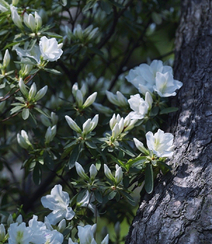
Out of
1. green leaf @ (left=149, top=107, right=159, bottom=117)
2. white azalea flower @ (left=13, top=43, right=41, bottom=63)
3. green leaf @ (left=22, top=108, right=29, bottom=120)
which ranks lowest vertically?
green leaf @ (left=149, top=107, right=159, bottom=117)

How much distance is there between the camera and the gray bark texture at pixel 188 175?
45.7 inches

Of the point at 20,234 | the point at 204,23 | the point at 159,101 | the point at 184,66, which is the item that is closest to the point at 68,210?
the point at 20,234

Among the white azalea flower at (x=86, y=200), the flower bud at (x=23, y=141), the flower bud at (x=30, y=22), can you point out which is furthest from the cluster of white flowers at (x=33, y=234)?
the flower bud at (x=30, y=22)

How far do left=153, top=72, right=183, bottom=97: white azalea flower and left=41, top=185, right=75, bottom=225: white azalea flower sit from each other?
1.89 ft

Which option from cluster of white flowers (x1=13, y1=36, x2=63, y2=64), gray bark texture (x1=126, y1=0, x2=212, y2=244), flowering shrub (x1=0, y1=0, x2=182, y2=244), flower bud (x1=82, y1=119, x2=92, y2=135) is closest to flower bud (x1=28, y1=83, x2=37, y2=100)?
flowering shrub (x1=0, y1=0, x2=182, y2=244)

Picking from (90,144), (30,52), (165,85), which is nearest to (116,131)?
(90,144)

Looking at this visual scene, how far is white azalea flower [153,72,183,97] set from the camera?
1.48 m

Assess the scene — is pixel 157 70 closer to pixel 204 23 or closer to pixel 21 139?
pixel 204 23

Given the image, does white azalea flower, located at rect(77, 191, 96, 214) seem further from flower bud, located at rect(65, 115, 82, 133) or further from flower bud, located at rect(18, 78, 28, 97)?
flower bud, located at rect(18, 78, 28, 97)

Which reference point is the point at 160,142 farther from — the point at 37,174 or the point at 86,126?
the point at 37,174

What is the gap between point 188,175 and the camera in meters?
1.29

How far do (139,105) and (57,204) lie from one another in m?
0.51

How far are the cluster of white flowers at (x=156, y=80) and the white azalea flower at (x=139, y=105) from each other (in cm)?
7

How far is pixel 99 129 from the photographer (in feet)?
5.78
